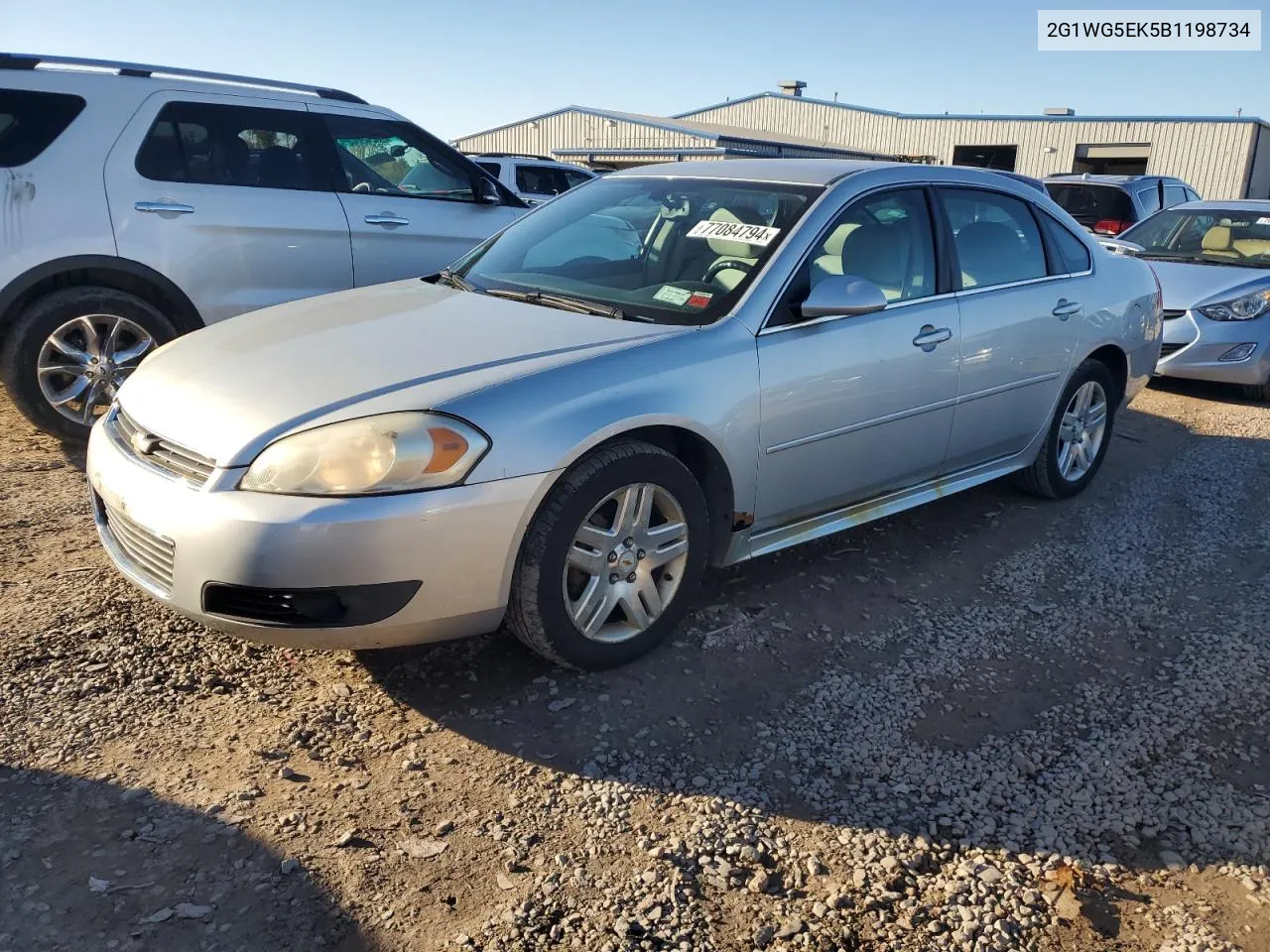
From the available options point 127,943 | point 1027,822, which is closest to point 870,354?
point 1027,822

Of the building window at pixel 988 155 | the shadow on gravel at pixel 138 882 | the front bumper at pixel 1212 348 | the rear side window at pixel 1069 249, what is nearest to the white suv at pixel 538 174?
the front bumper at pixel 1212 348

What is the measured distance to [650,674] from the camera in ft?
10.9

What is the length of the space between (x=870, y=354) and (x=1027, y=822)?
179 cm

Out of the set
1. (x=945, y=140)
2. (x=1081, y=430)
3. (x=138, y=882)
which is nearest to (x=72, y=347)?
(x=138, y=882)

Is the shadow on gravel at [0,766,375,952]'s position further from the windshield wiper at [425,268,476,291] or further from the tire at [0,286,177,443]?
the tire at [0,286,177,443]

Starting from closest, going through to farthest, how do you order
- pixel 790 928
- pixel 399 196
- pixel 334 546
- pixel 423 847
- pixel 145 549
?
pixel 790 928 < pixel 423 847 < pixel 334 546 < pixel 145 549 < pixel 399 196

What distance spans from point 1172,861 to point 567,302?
254 cm

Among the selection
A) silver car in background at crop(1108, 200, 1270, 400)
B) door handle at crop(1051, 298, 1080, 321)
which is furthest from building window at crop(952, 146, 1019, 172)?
door handle at crop(1051, 298, 1080, 321)

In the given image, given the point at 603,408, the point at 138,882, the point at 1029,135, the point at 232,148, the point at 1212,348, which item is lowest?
the point at 1212,348

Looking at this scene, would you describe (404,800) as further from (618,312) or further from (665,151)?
(665,151)

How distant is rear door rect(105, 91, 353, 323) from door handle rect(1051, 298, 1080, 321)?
3.85 metres

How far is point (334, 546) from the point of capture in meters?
2.67

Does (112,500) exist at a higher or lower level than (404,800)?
higher

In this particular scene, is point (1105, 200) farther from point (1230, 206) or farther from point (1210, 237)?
point (1210, 237)
